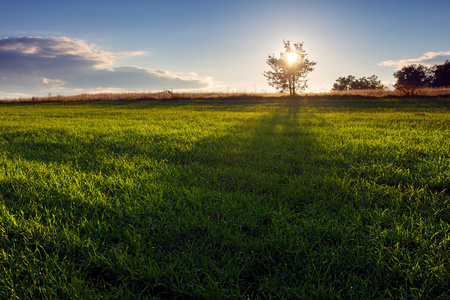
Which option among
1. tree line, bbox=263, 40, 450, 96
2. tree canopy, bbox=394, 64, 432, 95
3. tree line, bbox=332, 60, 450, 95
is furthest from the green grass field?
tree canopy, bbox=394, 64, 432, 95

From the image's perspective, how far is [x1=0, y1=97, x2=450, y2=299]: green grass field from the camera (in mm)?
1792

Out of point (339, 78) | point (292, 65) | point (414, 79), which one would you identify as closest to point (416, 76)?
point (414, 79)

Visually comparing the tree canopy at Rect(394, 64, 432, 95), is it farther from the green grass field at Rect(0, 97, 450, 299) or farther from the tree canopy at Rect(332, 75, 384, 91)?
the green grass field at Rect(0, 97, 450, 299)

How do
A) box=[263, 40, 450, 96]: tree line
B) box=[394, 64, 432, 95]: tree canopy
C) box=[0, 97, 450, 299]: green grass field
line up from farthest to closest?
box=[394, 64, 432, 95]: tree canopy → box=[263, 40, 450, 96]: tree line → box=[0, 97, 450, 299]: green grass field

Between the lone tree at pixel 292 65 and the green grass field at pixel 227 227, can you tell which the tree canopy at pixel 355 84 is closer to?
the lone tree at pixel 292 65

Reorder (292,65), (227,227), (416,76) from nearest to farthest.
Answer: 1. (227,227)
2. (292,65)
3. (416,76)

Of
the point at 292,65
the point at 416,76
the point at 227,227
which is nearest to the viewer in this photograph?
the point at 227,227

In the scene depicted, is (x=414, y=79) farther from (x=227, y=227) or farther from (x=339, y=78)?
(x=227, y=227)

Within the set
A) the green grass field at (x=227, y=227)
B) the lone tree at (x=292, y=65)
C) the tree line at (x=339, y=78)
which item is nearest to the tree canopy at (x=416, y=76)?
the tree line at (x=339, y=78)

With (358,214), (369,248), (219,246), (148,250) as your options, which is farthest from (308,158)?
(148,250)

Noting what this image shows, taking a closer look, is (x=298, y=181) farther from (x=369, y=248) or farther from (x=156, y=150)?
(x=156, y=150)

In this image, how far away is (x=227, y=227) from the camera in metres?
2.46

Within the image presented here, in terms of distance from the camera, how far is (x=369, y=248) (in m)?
2.06

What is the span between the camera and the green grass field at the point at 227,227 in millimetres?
A: 1792
